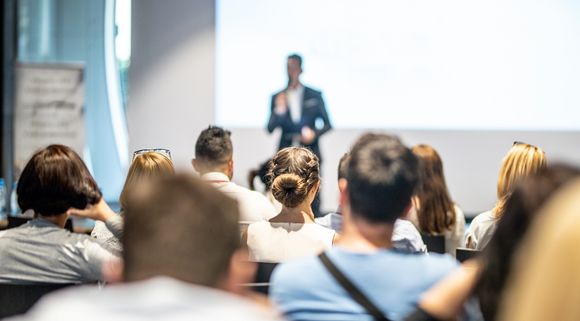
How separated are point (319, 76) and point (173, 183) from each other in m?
5.87

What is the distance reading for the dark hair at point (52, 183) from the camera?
246cm

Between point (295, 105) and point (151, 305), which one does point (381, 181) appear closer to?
point (151, 305)

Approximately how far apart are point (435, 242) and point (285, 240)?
36.1 inches

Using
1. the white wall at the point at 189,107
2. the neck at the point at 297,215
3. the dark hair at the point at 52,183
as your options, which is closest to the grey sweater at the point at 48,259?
the dark hair at the point at 52,183

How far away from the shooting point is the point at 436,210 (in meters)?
3.92

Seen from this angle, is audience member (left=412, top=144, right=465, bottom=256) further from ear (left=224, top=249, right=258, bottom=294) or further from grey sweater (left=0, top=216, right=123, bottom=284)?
ear (left=224, top=249, right=258, bottom=294)

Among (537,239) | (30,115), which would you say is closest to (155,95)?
(30,115)

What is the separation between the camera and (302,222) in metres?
2.95

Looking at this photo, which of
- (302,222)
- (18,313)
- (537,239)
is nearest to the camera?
(537,239)

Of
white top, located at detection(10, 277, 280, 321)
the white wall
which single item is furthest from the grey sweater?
the white wall

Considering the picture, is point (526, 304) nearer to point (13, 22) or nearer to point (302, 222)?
point (302, 222)

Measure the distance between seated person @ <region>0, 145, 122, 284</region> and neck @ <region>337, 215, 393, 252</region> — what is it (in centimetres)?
95

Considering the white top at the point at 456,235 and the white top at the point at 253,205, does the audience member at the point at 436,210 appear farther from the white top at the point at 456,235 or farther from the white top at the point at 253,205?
the white top at the point at 253,205

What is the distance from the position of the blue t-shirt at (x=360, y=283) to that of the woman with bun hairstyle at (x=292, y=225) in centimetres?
111
